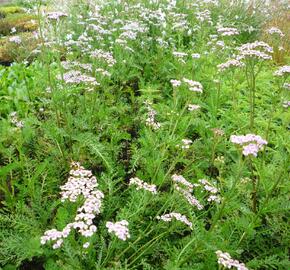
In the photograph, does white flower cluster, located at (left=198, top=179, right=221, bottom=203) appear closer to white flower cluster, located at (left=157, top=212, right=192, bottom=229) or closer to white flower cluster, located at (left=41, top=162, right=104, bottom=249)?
white flower cluster, located at (left=157, top=212, right=192, bottom=229)

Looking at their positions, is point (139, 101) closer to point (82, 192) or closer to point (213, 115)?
point (213, 115)

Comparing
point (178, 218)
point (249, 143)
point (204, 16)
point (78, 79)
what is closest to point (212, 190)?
point (178, 218)

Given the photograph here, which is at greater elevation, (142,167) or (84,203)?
(84,203)

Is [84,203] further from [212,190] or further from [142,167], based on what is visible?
[142,167]

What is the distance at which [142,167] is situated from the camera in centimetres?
302

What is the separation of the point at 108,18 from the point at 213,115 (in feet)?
8.27

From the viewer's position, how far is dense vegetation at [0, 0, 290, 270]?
2.02 m

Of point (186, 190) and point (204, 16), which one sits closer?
point (186, 190)

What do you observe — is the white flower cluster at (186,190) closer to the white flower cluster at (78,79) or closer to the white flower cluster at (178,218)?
the white flower cluster at (178,218)

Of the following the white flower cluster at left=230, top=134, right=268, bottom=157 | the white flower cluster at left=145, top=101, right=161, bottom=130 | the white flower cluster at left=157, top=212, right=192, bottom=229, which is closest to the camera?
the white flower cluster at left=230, top=134, right=268, bottom=157

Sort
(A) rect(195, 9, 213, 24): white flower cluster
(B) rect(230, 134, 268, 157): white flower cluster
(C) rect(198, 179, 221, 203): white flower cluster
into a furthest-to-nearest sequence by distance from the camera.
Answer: (A) rect(195, 9, 213, 24): white flower cluster < (C) rect(198, 179, 221, 203): white flower cluster < (B) rect(230, 134, 268, 157): white flower cluster

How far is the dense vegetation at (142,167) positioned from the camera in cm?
202

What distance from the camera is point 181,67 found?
13.8 ft

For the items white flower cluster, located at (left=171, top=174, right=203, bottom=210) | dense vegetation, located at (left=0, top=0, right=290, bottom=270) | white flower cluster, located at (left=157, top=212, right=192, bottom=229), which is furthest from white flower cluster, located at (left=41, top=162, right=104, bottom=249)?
white flower cluster, located at (left=171, top=174, right=203, bottom=210)
